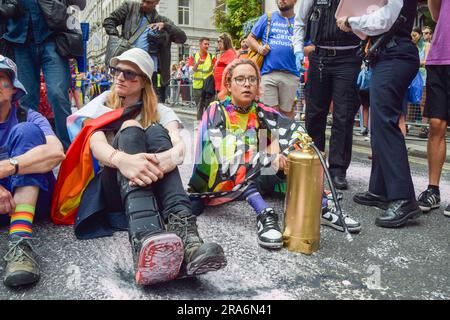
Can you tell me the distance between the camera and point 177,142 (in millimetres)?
2697

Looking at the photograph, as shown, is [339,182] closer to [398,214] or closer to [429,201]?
[429,201]

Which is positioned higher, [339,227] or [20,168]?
[20,168]

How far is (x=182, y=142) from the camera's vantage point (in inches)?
107

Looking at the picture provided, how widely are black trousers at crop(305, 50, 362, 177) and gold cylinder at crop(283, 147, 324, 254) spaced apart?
5.42ft

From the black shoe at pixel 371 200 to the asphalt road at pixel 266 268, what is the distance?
0.42m

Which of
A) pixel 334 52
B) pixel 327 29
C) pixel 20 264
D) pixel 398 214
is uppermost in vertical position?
pixel 327 29

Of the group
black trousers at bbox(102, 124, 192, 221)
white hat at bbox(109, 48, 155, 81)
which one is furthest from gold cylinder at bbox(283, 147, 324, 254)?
white hat at bbox(109, 48, 155, 81)

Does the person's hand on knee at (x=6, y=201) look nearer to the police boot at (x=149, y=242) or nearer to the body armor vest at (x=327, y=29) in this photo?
the police boot at (x=149, y=242)

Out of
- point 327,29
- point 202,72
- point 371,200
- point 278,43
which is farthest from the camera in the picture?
point 202,72

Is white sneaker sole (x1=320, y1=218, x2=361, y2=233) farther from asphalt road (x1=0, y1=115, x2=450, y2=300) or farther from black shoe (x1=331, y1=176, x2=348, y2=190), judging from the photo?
black shoe (x1=331, y1=176, x2=348, y2=190)

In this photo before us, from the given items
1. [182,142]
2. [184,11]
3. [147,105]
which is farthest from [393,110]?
[184,11]

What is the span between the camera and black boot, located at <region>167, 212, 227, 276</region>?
1933 millimetres

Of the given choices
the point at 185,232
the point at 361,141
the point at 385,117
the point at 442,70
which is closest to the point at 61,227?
the point at 185,232

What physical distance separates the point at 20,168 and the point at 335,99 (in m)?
2.69
